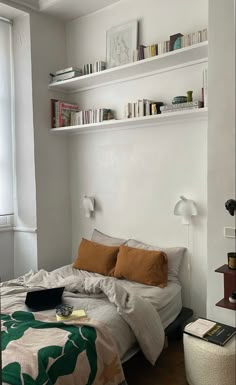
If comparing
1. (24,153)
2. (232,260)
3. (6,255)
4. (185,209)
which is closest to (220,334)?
(232,260)

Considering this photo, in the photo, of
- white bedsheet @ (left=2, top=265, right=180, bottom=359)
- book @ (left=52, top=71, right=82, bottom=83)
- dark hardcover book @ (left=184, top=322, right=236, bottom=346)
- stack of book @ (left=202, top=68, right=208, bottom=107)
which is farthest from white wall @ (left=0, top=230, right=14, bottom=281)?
stack of book @ (left=202, top=68, right=208, bottom=107)

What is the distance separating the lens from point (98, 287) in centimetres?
253

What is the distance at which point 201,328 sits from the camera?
215 cm

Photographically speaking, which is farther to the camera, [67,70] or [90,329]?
[67,70]

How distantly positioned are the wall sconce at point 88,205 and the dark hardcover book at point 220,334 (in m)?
1.78

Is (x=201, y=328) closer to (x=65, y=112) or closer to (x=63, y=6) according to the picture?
(x=65, y=112)

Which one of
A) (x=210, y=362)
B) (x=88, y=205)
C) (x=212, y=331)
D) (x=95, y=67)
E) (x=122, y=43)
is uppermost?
(x=122, y=43)

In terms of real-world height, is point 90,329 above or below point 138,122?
below

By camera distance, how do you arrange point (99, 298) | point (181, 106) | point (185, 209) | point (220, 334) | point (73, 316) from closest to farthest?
point (220, 334) → point (73, 316) → point (99, 298) → point (181, 106) → point (185, 209)

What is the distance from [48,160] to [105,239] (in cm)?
101

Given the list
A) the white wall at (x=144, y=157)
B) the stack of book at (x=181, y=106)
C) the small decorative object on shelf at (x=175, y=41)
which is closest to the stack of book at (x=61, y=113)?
the white wall at (x=144, y=157)

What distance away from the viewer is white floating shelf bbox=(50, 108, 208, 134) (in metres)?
2.73

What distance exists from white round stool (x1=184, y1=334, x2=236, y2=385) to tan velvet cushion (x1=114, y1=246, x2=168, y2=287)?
69 cm

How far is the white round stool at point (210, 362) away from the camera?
1.93 meters
